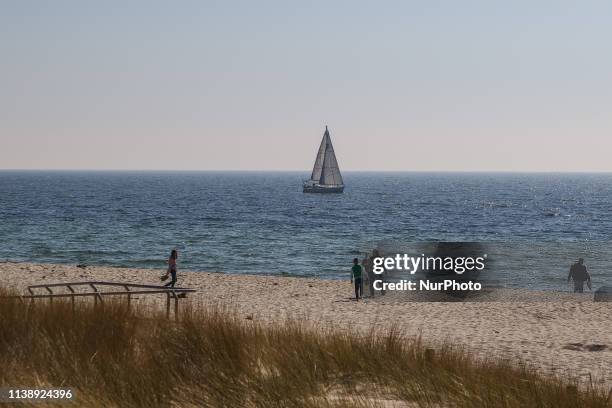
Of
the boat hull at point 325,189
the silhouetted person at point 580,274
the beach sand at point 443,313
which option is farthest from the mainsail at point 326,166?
the silhouetted person at point 580,274

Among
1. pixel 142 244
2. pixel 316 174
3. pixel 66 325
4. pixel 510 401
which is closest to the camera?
pixel 510 401

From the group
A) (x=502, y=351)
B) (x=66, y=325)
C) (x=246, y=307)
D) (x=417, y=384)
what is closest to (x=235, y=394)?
(x=417, y=384)

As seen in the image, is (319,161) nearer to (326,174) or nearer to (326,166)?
(326,166)

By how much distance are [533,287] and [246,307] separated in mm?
20053

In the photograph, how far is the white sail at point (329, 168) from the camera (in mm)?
146000

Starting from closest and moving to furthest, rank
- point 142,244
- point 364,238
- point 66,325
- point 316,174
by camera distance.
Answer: point 66,325 < point 142,244 < point 364,238 < point 316,174

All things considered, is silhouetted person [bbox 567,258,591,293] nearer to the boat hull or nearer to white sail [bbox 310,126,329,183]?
Result: white sail [bbox 310,126,329,183]

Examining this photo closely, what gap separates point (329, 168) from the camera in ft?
507

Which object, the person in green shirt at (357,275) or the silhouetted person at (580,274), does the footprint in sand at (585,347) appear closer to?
the person in green shirt at (357,275)

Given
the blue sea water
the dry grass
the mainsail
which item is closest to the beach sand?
the dry grass

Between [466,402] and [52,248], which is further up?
[466,402]

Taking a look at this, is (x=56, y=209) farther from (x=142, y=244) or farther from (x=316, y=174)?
(x=316, y=174)

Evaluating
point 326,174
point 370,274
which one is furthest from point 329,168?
point 370,274

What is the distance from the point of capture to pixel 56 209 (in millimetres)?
104188
